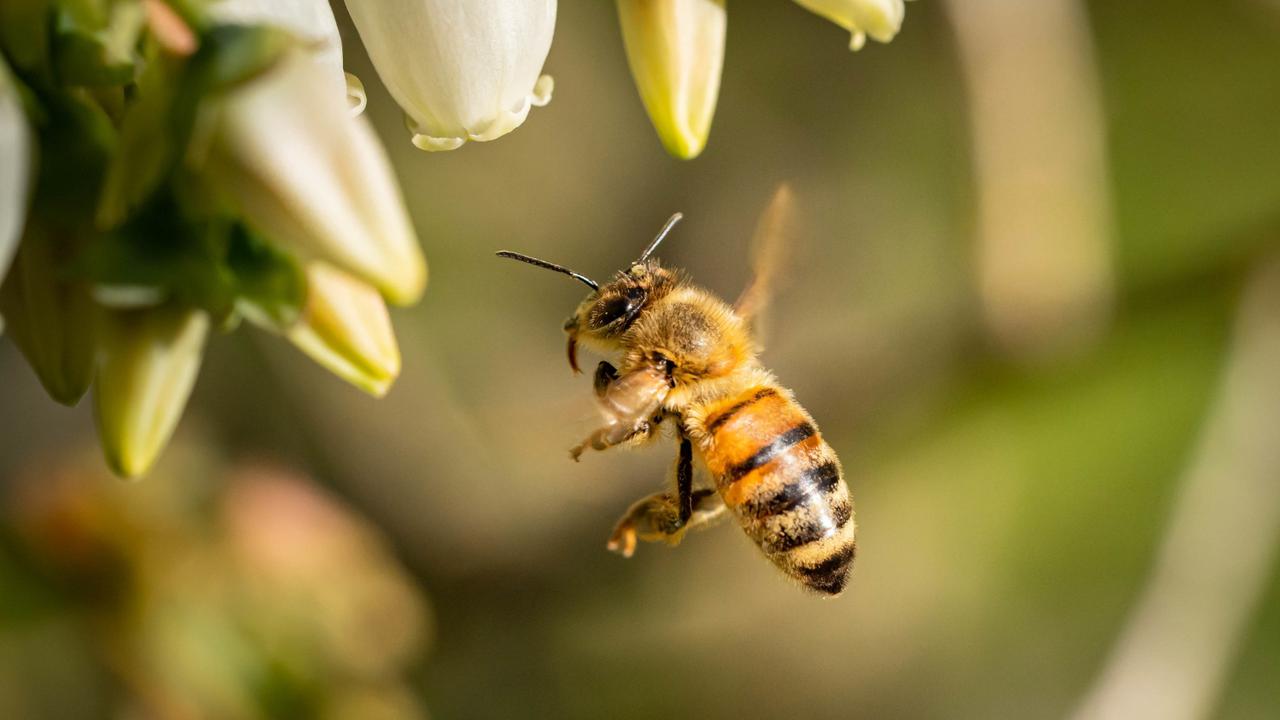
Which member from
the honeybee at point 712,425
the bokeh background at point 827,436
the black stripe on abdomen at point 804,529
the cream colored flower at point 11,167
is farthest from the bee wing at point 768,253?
the bokeh background at point 827,436

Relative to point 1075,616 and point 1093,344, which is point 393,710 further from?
point 1075,616

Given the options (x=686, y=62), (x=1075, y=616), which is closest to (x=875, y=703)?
(x=1075, y=616)

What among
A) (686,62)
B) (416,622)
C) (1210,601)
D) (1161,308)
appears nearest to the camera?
(686,62)

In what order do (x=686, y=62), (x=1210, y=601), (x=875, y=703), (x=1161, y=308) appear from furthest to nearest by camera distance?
1. (x=875, y=703)
2. (x=1161, y=308)
3. (x=1210, y=601)
4. (x=686, y=62)

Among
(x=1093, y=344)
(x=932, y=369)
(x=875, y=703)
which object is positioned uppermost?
(x=1093, y=344)

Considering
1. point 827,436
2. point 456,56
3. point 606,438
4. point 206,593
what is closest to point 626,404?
point 606,438

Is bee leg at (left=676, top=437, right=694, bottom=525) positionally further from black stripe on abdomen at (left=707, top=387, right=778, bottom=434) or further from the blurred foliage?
the blurred foliage

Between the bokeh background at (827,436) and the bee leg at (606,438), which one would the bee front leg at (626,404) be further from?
the bokeh background at (827,436)
